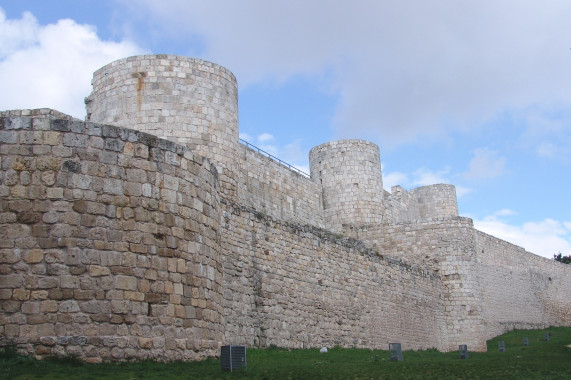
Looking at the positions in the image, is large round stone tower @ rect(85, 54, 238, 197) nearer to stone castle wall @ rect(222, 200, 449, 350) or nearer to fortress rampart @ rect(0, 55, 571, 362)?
fortress rampart @ rect(0, 55, 571, 362)

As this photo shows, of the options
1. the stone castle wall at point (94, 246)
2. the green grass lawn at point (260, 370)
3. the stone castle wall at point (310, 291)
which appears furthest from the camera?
the stone castle wall at point (310, 291)

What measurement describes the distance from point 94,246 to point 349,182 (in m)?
22.1

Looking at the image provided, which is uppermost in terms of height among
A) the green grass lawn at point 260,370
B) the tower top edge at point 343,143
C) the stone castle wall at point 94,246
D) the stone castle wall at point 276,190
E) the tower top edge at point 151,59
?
the tower top edge at point 343,143

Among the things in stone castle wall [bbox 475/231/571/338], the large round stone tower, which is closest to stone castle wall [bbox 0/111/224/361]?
the large round stone tower

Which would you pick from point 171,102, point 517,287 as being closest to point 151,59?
point 171,102

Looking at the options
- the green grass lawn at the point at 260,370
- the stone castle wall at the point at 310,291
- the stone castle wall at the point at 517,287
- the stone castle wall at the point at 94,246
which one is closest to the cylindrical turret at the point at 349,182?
the stone castle wall at the point at 517,287

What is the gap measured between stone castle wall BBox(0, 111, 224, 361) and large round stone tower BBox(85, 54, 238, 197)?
24.5 ft

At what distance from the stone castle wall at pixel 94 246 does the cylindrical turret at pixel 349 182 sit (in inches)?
796

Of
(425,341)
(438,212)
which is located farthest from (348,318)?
(438,212)

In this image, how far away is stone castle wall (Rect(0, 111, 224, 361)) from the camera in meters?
8.27

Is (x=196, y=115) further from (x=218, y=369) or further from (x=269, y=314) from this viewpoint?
(x=218, y=369)

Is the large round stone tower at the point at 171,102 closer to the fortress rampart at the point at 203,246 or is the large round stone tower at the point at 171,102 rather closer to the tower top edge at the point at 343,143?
the fortress rampart at the point at 203,246

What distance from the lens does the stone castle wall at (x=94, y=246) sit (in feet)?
27.1

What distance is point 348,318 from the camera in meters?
20.0
